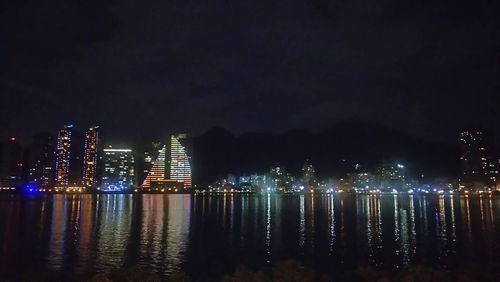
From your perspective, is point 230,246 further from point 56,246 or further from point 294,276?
point 294,276

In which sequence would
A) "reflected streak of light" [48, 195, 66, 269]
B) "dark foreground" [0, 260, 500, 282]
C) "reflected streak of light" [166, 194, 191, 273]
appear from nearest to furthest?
"dark foreground" [0, 260, 500, 282], "reflected streak of light" [166, 194, 191, 273], "reflected streak of light" [48, 195, 66, 269]

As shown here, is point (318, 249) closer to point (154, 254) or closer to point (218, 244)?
point (218, 244)

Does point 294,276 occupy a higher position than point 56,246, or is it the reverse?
point 294,276

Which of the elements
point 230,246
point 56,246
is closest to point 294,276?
point 230,246

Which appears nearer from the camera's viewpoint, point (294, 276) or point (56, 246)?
point (294, 276)

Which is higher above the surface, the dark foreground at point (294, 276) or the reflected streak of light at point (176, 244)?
the dark foreground at point (294, 276)

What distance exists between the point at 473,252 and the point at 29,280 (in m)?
30.9

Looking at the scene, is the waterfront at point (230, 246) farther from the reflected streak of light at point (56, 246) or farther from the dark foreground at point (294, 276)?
the dark foreground at point (294, 276)

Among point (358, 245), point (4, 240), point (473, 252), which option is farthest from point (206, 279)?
point (4, 240)

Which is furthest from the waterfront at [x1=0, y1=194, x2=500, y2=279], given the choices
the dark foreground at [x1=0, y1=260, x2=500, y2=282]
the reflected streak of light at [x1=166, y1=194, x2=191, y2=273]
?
the dark foreground at [x1=0, y1=260, x2=500, y2=282]

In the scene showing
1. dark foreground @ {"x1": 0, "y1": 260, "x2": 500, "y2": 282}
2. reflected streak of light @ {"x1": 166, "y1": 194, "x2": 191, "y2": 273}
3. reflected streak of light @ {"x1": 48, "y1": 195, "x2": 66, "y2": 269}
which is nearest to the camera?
dark foreground @ {"x1": 0, "y1": 260, "x2": 500, "y2": 282}

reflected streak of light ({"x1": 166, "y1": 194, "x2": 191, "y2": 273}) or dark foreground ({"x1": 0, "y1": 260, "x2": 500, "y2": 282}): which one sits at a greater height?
dark foreground ({"x1": 0, "y1": 260, "x2": 500, "y2": 282})

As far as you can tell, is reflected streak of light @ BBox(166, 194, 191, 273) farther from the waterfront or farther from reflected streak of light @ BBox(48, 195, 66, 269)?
reflected streak of light @ BBox(48, 195, 66, 269)

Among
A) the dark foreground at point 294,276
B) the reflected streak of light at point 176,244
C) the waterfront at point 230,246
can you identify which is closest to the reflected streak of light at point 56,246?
the waterfront at point 230,246
